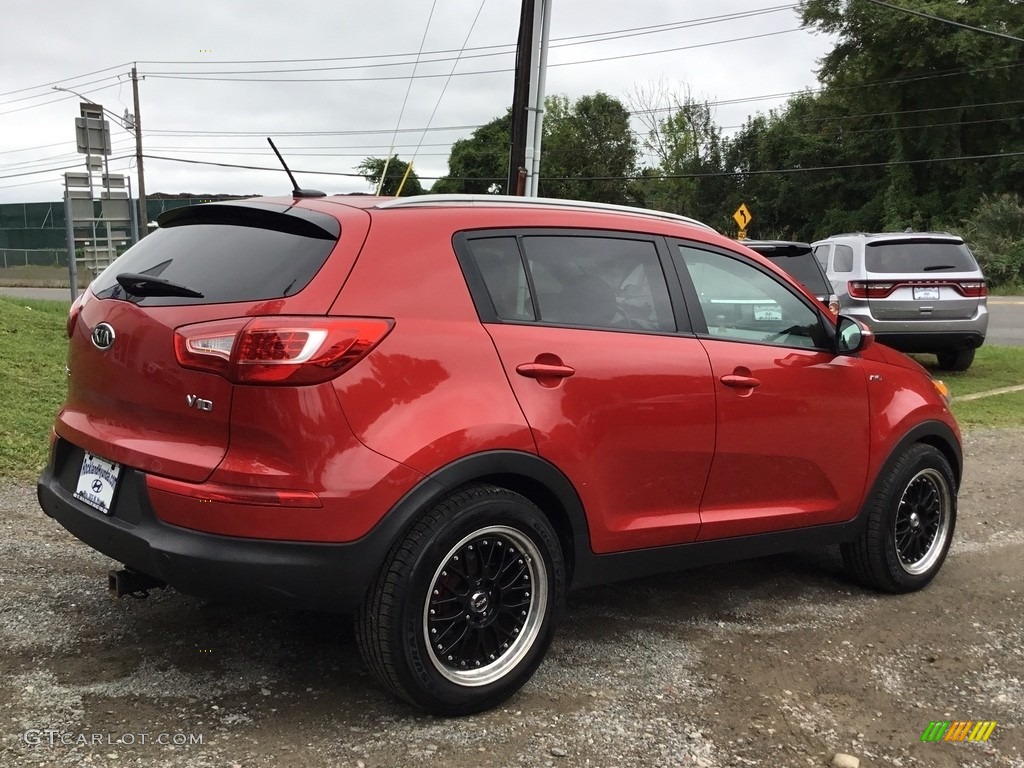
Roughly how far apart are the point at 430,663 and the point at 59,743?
1110 mm

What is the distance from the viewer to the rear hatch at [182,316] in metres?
2.82

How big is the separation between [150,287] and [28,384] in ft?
18.6

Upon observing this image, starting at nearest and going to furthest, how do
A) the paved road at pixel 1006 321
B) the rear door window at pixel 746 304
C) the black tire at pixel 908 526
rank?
the rear door window at pixel 746 304 < the black tire at pixel 908 526 < the paved road at pixel 1006 321

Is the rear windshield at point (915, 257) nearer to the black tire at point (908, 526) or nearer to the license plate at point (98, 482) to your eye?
the black tire at point (908, 526)

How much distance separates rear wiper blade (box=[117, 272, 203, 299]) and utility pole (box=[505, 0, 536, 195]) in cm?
928

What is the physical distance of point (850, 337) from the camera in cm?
416

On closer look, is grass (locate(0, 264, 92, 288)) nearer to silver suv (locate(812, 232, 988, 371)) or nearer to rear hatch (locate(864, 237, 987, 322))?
silver suv (locate(812, 232, 988, 371))

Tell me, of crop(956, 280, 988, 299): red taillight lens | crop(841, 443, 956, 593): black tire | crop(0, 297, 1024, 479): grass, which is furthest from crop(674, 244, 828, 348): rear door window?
crop(956, 280, 988, 299): red taillight lens

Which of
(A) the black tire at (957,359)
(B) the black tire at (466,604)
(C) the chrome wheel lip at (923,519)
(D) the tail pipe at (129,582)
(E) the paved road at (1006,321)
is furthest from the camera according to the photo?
(E) the paved road at (1006,321)

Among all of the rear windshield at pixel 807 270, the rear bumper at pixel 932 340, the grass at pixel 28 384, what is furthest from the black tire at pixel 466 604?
the rear bumper at pixel 932 340

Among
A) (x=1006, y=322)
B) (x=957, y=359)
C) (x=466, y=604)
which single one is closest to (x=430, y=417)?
(x=466, y=604)

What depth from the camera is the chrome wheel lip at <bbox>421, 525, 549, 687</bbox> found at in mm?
2967

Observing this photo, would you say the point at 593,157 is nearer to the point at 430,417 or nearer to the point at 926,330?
the point at 926,330

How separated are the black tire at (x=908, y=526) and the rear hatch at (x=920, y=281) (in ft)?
22.1
